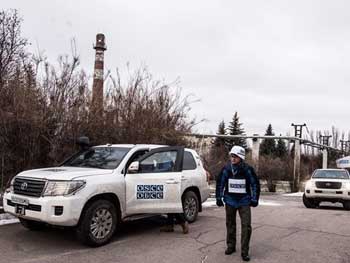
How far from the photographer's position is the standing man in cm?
687

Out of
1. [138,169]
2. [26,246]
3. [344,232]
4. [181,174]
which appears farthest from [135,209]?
[344,232]

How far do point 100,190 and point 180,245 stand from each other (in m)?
1.74

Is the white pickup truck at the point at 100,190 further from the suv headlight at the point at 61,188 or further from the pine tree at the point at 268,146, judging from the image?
the pine tree at the point at 268,146

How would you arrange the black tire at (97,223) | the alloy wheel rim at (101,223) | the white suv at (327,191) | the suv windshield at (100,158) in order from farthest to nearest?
the white suv at (327,191), the suv windshield at (100,158), the alloy wheel rim at (101,223), the black tire at (97,223)

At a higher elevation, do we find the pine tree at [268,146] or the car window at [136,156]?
the pine tree at [268,146]

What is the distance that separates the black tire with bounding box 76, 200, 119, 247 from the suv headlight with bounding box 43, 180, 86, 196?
16.2 inches

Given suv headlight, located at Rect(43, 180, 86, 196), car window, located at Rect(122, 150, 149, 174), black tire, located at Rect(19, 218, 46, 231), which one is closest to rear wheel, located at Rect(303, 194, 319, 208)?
car window, located at Rect(122, 150, 149, 174)

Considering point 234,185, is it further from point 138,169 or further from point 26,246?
point 26,246

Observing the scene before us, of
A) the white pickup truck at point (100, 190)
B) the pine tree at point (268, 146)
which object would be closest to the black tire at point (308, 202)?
the white pickup truck at point (100, 190)

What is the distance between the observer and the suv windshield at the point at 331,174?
16.3 m

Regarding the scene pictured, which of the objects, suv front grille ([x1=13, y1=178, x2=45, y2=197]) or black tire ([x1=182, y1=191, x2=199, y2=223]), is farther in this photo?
Result: black tire ([x1=182, y1=191, x2=199, y2=223])

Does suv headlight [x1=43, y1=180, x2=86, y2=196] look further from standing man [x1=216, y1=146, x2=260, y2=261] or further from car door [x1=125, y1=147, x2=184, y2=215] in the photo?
standing man [x1=216, y1=146, x2=260, y2=261]

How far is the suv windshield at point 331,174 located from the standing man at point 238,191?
10.5 metres

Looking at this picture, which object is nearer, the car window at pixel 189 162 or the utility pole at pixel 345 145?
the car window at pixel 189 162
